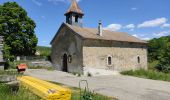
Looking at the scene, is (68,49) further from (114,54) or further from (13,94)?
(13,94)

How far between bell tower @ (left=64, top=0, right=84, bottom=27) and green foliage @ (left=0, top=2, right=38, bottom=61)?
12.2m

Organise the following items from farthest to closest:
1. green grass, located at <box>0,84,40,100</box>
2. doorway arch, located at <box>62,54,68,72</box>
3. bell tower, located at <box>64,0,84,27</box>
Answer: bell tower, located at <box>64,0,84,27</box> → doorway arch, located at <box>62,54,68,72</box> → green grass, located at <box>0,84,40,100</box>

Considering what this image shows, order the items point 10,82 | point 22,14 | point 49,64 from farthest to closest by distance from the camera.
A: point 22,14 → point 49,64 → point 10,82

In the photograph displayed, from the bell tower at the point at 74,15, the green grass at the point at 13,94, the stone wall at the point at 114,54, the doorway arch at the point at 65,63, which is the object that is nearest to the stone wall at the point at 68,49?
the doorway arch at the point at 65,63

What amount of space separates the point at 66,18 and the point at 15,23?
1249 cm

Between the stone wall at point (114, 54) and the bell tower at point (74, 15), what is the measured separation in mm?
4626

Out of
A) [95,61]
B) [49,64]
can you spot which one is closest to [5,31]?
[49,64]

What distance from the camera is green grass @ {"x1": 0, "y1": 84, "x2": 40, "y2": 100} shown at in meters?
8.21

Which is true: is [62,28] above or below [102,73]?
above

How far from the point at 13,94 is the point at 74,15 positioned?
20.1 metres

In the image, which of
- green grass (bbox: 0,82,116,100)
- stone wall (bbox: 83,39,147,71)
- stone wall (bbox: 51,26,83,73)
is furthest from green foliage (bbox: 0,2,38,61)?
green grass (bbox: 0,82,116,100)

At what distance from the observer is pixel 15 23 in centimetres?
3700

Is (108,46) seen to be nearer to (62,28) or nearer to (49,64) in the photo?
(62,28)

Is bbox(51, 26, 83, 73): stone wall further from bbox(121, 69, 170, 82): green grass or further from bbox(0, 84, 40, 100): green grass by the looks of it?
bbox(0, 84, 40, 100): green grass
